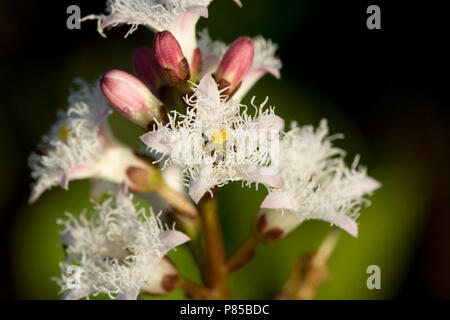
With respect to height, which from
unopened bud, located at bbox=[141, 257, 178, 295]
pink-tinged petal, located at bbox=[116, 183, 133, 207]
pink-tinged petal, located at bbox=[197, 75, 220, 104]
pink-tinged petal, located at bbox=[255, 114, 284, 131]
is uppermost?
pink-tinged petal, located at bbox=[197, 75, 220, 104]

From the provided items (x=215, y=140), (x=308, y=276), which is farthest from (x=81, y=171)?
(x=308, y=276)

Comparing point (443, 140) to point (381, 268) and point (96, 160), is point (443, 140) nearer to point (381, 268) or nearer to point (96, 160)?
point (381, 268)

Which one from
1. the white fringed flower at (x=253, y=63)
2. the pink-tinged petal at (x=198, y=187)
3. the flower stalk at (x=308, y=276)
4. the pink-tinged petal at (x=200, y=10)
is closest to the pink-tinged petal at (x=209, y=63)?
the white fringed flower at (x=253, y=63)

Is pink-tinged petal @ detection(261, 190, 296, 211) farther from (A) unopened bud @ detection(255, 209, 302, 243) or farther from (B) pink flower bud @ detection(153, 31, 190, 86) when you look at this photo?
(B) pink flower bud @ detection(153, 31, 190, 86)

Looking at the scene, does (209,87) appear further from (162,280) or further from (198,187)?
(162,280)

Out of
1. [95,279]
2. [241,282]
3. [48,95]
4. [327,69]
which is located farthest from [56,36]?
[95,279]

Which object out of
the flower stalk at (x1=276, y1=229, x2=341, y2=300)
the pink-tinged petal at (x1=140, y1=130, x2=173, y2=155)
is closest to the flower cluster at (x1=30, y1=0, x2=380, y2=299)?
the pink-tinged petal at (x1=140, y1=130, x2=173, y2=155)

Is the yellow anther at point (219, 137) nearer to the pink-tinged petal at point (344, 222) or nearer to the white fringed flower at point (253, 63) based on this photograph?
the white fringed flower at point (253, 63)
